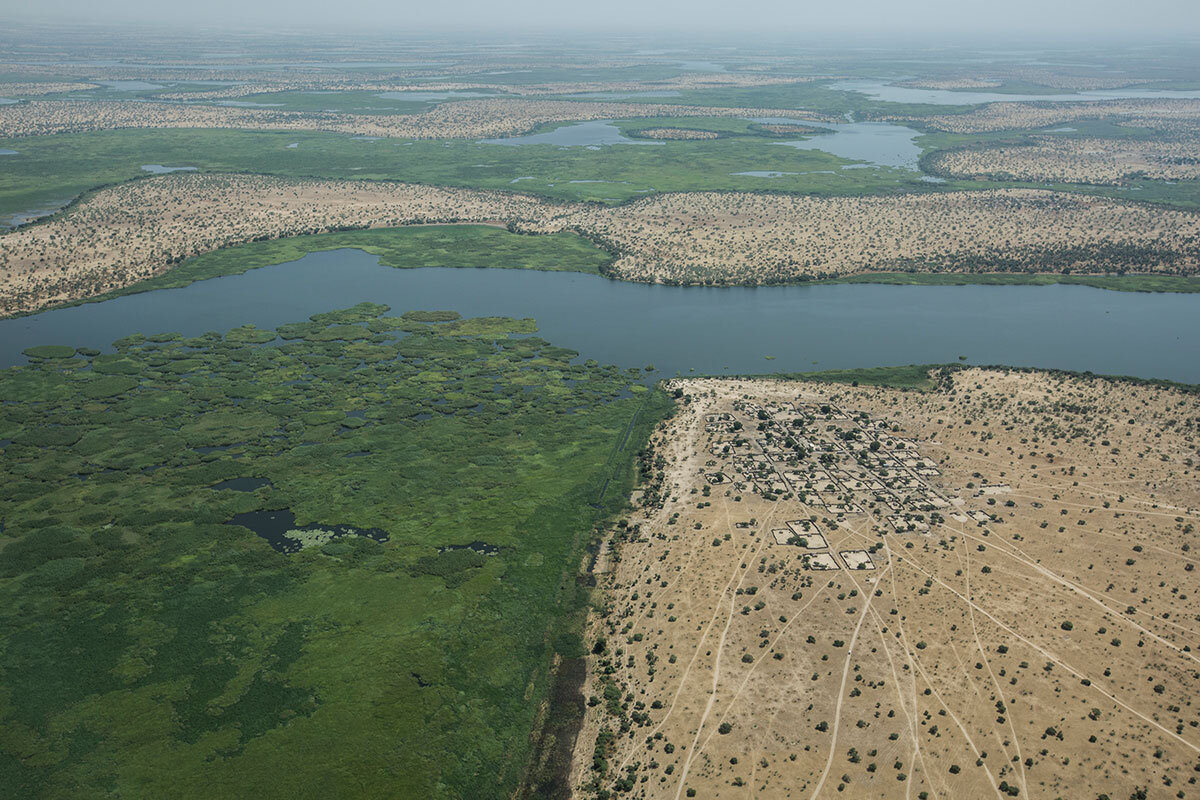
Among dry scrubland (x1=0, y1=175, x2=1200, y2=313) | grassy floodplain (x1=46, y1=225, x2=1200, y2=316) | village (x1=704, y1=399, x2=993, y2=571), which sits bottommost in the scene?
village (x1=704, y1=399, x2=993, y2=571)

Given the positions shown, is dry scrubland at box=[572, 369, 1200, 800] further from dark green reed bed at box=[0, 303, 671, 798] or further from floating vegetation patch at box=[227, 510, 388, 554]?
floating vegetation patch at box=[227, 510, 388, 554]

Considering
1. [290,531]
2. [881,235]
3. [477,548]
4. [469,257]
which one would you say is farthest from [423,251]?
[477,548]

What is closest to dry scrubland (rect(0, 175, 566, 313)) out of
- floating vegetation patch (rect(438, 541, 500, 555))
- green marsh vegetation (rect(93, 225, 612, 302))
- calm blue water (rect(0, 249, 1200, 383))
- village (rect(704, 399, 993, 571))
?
green marsh vegetation (rect(93, 225, 612, 302))

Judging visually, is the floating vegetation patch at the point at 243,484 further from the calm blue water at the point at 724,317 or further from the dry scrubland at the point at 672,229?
the dry scrubland at the point at 672,229

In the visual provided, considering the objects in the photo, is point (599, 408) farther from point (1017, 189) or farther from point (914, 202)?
point (1017, 189)

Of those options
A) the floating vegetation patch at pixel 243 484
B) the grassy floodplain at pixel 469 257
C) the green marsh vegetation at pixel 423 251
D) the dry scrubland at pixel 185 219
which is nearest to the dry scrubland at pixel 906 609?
the floating vegetation patch at pixel 243 484

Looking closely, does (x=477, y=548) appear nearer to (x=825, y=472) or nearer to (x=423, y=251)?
(x=825, y=472)
